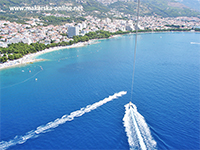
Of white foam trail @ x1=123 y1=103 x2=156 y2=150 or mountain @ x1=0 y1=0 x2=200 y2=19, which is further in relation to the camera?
mountain @ x1=0 y1=0 x2=200 y2=19

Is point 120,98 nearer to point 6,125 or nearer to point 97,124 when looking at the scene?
point 97,124

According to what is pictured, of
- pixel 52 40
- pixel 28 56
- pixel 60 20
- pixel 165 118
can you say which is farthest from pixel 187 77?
pixel 60 20

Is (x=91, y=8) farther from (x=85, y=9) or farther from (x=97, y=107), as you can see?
(x=97, y=107)

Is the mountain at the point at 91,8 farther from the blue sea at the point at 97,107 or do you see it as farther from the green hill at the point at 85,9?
the blue sea at the point at 97,107

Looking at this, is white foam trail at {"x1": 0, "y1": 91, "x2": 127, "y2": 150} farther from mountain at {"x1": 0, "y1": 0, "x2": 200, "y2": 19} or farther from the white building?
mountain at {"x1": 0, "y1": 0, "x2": 200, "y2": 19}

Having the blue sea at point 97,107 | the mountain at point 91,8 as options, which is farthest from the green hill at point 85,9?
the blue sea at point 97,107

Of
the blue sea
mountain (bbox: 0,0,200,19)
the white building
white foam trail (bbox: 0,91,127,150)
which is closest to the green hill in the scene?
mountain (bbox: 0,0,200,19)
